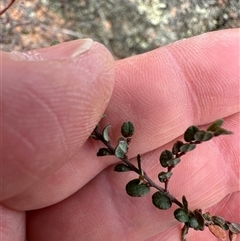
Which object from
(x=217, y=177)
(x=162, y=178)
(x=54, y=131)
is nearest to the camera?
(x=54, y=131)

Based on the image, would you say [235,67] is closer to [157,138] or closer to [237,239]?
[157,138]

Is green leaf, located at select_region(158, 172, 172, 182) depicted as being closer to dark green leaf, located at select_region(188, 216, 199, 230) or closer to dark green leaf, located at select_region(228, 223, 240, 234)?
dark green leaf, located at select_region(188, 216, 199, 230)

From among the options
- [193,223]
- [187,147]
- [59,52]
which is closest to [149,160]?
[193,223]

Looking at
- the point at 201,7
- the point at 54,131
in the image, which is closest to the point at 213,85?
the point at 54,131

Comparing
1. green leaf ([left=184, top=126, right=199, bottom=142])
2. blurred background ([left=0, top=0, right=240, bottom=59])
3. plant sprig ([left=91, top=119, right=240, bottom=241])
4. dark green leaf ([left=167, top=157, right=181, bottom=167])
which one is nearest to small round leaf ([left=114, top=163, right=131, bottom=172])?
plant sprig ([left=91, top=119, right=240, bottom=241])

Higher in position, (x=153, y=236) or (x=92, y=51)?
(x=92, y=51)
